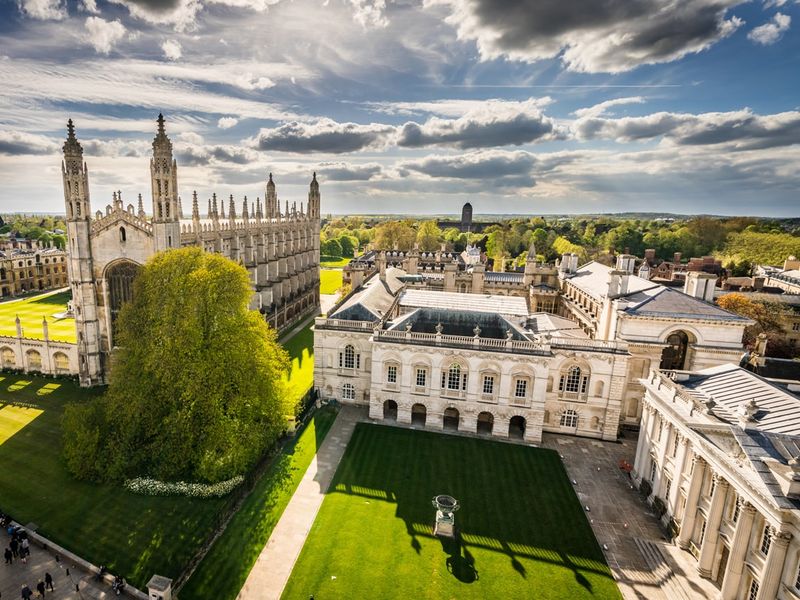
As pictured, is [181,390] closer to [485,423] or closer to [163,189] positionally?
[163,189]

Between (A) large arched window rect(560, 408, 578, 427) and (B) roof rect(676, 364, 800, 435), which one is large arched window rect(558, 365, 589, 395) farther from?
(B) roof rect(676, 364, 800, 435)

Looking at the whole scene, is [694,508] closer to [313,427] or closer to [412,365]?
[412,365]

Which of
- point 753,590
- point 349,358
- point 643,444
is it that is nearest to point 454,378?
point 349,358

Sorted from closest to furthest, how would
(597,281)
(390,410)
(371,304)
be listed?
(390,410)
(371,304)
(597,281)

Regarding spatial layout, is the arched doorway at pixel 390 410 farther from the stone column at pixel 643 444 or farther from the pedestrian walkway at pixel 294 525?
the stone column at pixel 643 444

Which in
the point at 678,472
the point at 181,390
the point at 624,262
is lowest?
the point at 678,472

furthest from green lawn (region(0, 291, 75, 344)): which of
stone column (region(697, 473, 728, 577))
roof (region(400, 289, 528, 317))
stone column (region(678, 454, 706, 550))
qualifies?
stone column (region(697, 473, 728, 577))
